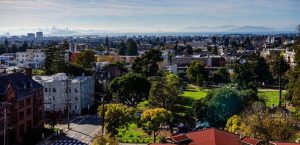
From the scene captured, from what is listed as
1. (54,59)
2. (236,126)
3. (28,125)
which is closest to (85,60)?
(54,59)

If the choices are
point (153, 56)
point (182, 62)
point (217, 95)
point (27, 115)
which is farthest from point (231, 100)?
point (182, 62)

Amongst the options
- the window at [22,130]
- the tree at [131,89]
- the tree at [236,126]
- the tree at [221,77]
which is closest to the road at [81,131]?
the window at [22,130]

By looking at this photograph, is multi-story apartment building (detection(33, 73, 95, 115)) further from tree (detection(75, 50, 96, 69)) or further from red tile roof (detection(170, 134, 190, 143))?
red tile roof (detection(170, 134, 190, 143))

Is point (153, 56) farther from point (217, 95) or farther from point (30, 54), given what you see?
point (30, 54)

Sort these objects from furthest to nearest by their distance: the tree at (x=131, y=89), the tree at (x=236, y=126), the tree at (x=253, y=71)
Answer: the tree at (x=253, y=71)
the tree at (x=131, y=89)
the tree at (x=236, y=126)

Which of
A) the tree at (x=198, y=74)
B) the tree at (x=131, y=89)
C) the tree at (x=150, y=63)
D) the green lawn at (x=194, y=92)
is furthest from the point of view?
the tree at (x=198, y=74)

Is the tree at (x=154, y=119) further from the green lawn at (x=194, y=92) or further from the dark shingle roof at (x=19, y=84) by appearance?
the green lawn at (x=194, y=92)
